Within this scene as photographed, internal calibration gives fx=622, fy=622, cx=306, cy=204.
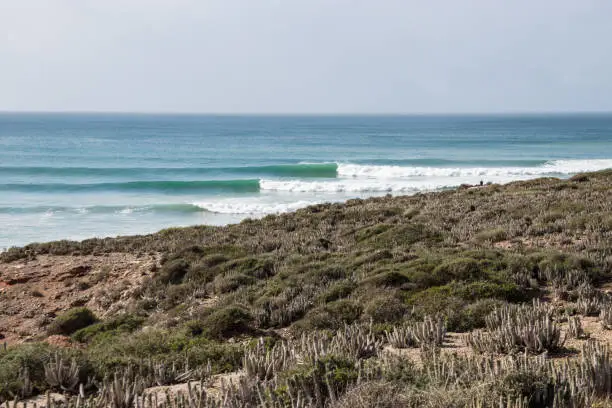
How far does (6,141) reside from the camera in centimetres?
9162

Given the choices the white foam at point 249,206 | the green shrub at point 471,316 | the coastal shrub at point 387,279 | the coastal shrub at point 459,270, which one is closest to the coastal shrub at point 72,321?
the coastal shrub at point 387,279

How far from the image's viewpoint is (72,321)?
13.2m

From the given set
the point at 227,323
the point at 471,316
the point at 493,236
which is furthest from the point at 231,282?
the point at 493,236

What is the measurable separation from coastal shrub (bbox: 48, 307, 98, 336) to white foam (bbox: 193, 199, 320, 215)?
23.3 meters

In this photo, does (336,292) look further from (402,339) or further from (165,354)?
(165,354)

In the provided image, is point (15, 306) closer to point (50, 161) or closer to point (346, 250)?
point (346, 250)

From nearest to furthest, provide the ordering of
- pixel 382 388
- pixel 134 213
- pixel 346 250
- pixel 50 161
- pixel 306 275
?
1. pixel 382 388
2. pixel 306 275
3. pixel 346 250
4. pixel 134 213
5. pixel 50 161

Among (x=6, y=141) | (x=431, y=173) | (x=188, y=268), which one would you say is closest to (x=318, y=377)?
(x=188, y=268)

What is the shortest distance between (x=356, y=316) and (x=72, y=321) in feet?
21.2

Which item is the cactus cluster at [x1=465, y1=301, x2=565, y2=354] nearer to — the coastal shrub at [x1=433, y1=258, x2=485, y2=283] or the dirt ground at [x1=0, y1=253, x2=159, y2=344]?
the coastal shrub at [x1=433, y1=258, x2=485, y2=283]

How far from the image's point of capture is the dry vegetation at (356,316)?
5.64 m

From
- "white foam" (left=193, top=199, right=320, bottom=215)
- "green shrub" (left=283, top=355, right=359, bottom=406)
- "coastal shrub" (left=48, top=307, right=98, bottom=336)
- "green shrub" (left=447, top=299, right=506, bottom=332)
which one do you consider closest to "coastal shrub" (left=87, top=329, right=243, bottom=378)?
"green shrub" (left=283, top=355, right=359, bottom=406)

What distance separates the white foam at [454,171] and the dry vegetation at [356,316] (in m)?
31.5

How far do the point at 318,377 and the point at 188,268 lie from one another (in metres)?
10.6
